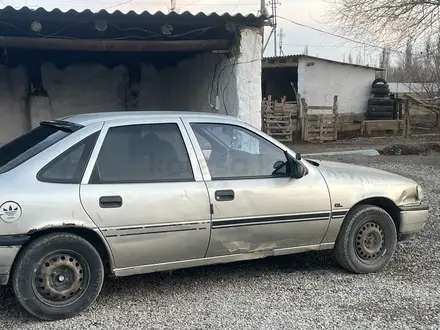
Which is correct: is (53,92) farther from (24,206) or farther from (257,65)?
(24,206)

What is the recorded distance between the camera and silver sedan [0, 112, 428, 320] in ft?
12.2

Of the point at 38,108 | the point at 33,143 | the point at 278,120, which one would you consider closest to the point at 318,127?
the point at 278,120

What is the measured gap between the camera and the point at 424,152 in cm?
1519

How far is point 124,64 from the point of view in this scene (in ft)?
38.5

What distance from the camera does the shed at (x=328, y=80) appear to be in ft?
76.6

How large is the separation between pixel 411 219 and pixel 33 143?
3664mm

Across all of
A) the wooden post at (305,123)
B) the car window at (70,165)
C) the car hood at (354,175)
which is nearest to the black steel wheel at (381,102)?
the wooden post at (305,123)

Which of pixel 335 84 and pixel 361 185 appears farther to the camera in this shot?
pixel 335 84

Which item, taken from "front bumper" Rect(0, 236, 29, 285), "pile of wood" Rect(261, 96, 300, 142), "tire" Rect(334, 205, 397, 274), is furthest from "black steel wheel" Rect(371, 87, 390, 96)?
"front bumper" Rect(0, 236, 29, 285)

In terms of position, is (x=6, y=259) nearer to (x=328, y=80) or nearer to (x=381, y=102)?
(x=328, y=80)

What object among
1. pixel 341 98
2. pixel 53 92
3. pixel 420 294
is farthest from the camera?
pixel 341 98

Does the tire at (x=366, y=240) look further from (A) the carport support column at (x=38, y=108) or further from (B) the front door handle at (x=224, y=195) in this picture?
(A) the carport support column at (x=38, y=108)

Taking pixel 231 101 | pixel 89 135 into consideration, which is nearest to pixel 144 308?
pixel 89 135

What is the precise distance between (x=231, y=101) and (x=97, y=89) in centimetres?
468
